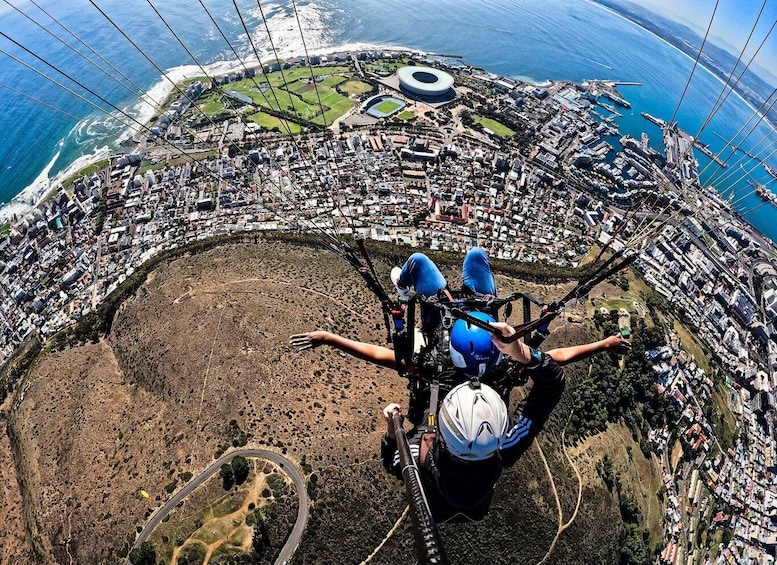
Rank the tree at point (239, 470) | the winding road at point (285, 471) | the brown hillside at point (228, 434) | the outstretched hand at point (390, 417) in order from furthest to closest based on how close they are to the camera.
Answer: the brown hillside at point (228, 434)
the tree at point (239, 470)
the winding road at point (285, 471)
the outstretched hand at point (390, 417)

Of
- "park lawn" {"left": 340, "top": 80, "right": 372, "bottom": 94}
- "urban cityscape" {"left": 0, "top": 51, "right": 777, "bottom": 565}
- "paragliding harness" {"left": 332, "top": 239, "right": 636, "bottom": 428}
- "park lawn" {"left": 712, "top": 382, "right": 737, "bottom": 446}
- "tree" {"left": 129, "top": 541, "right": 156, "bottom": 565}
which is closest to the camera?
"paragliding harness" {"left": 332, "top": 239, "right": 636, "bottom": 428}

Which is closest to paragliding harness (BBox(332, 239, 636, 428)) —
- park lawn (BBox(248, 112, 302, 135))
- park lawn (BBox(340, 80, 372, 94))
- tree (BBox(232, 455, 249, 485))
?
tree (BBox(232, 455, 249, 485))

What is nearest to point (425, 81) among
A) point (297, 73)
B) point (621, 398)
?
point (297, 73)

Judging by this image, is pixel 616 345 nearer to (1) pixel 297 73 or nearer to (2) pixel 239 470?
(2) pixel 239 470

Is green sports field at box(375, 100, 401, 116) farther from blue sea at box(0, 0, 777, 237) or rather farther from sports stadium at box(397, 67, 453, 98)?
blue sea at box(0, 0, 777, 237)

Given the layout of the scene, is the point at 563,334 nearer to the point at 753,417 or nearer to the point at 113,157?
the point at 753,417

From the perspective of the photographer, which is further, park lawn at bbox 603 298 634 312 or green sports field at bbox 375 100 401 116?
green sports field at bbox 375 100 401 116

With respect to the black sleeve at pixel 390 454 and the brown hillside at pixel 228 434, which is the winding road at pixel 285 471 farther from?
the black sleeve at pixel 390 454

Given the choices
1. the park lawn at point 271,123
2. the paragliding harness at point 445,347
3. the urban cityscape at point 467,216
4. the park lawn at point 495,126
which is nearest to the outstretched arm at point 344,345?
the paragliding harness at point 445,347
